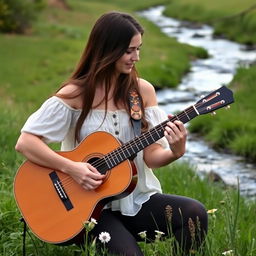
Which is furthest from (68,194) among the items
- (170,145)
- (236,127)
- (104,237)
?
(236,127)

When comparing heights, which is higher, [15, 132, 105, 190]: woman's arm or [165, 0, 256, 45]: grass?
[15, 132, 105, 190]: woman's arm

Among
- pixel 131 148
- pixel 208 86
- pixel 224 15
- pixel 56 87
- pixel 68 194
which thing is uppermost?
pixel 131 148

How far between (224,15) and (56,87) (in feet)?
48.6

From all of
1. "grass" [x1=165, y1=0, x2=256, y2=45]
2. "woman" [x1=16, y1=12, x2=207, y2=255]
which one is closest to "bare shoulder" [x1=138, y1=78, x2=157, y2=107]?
"woman" [x1=16, y1=12, x2=207, y2=255]

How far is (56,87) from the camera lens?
1416 centimetres

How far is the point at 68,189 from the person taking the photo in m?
3.82

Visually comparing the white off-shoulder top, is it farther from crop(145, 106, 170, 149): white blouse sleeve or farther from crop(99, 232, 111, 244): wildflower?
crop(99, 232, 111, 244): wildflower

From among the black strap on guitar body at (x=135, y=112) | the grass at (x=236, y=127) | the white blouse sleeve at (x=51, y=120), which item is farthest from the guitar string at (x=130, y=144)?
the grass at (x=236, y=127)

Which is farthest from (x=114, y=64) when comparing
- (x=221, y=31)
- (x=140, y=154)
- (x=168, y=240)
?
(x=221, y=31)

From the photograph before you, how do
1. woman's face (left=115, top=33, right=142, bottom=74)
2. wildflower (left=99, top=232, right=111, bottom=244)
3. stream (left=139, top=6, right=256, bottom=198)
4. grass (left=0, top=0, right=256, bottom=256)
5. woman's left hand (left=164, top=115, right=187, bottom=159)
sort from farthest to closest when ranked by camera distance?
stream (left=139, top=6, right=256, bottom=198)
grass (left=0, top=0, right=256, bottom=256)
woman's face (left=115, top=33, right=142, bottom=74)
woman's left hand (left=164, top=115, right=187, bottom=159)
wildflower (left=99, top=232, right=111, bottom=244)

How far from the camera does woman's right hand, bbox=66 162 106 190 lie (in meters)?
3.73

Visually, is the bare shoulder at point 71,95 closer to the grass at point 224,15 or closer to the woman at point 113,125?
the woman at point 113,125

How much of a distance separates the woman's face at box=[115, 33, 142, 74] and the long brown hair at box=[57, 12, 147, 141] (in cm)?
2

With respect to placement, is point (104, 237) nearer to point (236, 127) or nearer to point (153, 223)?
point (153, 223)
